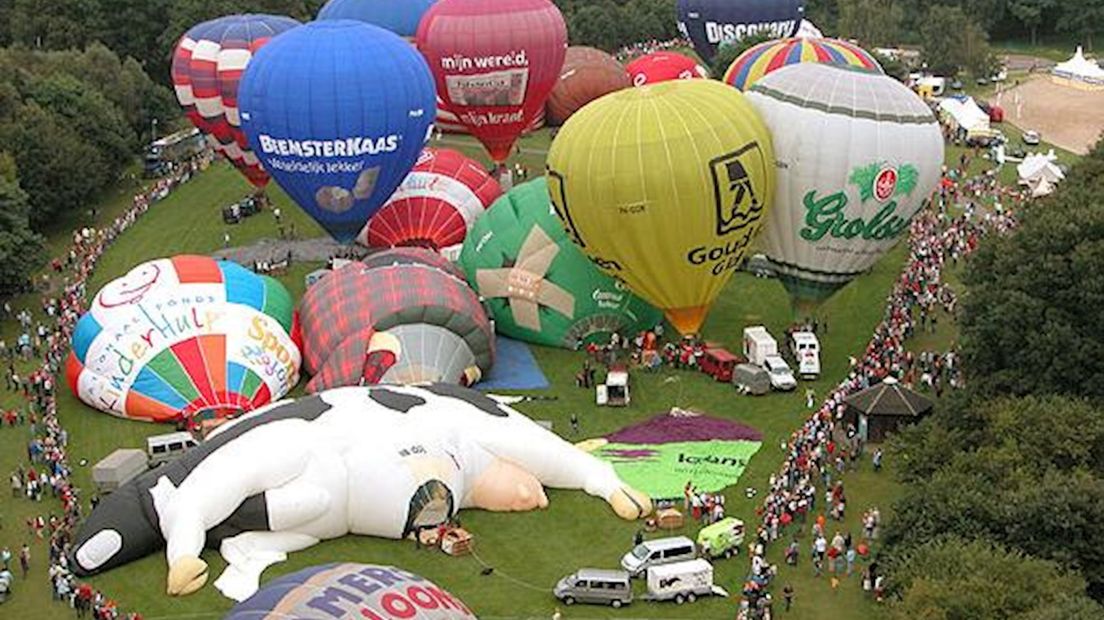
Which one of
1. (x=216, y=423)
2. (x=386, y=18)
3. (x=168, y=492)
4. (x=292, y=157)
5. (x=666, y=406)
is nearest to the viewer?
(x=168, y=492)

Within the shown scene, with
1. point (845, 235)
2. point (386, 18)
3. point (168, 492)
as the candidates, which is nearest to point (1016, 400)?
point (845, 235)

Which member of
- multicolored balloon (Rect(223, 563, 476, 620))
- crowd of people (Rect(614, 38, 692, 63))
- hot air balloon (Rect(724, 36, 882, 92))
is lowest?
crowd of people (Rect(614, 38, 692, 63))

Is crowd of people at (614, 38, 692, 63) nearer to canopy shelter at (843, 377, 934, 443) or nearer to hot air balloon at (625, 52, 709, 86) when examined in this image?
hot air balloon at (625, 52, 709, 86)

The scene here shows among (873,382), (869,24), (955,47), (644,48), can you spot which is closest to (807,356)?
(873,382)

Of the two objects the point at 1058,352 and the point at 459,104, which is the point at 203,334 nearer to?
the point at 1058,352

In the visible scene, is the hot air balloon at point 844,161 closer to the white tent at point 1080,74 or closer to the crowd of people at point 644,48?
the white tent at point 1080,74

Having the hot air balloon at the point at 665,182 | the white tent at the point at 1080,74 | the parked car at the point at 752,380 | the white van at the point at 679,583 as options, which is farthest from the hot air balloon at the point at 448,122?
the white tent at the point at 1080,74

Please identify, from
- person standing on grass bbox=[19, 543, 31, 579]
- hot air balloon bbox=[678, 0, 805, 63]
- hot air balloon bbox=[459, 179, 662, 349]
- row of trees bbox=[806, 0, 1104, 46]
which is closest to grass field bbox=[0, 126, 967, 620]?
person standing on grass bbox=[19, 543, 31, 579]
